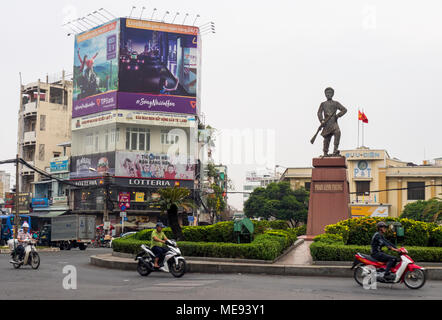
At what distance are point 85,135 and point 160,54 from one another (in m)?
11.9

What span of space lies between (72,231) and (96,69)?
73.0 ft

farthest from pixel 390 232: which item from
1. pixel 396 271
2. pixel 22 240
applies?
pixel 22 240

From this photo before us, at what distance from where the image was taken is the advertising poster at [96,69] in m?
54.5

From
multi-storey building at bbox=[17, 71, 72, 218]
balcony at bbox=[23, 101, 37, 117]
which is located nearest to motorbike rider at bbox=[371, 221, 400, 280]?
multi-storey building at bbox=[17, 71, 72, 218]

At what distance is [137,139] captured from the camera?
56.7m

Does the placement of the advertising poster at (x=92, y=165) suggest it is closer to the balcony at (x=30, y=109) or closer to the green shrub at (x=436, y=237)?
the balcony at (x=30, y=109)

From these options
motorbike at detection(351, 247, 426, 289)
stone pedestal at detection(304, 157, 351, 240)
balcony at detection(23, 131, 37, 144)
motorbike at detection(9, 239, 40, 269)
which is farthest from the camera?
balcony at detection(23, 131, 37, 144)

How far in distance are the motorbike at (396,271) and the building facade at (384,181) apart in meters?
53.6

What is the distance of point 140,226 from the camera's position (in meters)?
55.2

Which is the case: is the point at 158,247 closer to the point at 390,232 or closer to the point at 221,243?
the point at 221,243

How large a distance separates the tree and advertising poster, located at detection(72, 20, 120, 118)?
70.6 ft

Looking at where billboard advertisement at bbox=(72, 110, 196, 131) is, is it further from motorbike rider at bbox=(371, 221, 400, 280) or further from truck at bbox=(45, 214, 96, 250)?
motorbike rider at bbox=(371, 221, 400, 280)

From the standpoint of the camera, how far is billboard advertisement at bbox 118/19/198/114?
5419cm

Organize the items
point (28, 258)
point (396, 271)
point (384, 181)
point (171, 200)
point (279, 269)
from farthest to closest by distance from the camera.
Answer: point (384, 181) → point (171, 200) → point (28, 258) → point (279, 269) → point (396, 271)
